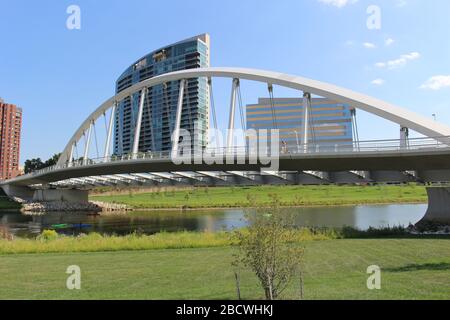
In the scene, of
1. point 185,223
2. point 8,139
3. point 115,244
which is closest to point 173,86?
point 185,223

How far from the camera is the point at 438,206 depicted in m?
27.1

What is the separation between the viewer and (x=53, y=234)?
Answer: 25078 mm

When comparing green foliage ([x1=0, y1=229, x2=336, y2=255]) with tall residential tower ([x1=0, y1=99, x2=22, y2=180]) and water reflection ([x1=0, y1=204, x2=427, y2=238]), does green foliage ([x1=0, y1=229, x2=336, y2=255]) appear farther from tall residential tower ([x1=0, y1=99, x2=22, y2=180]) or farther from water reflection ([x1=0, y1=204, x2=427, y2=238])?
tall residential tower ([x1=0, y1=99, x2=22, y2=180])

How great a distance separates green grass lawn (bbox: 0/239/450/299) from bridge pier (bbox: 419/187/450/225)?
1032 centimetres

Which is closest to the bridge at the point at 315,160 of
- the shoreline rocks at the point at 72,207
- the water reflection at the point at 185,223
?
the water reflection at the point at 185,223

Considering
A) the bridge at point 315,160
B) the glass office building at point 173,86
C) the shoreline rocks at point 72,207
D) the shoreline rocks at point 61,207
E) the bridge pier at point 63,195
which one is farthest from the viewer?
the bridge pier at point 63,195

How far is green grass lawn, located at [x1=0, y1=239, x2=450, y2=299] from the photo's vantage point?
29.5 ft

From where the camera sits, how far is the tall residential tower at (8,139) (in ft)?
493

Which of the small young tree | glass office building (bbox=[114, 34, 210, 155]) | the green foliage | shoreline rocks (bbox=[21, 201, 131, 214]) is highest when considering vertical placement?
glass office building (bbox=[114, 34, 210, 155])

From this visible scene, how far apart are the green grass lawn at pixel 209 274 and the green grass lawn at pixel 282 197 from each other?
4553cm

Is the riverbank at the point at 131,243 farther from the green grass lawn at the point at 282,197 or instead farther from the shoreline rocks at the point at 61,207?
the shoreline rocks at the point at 61,207

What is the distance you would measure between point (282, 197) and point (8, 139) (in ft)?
409

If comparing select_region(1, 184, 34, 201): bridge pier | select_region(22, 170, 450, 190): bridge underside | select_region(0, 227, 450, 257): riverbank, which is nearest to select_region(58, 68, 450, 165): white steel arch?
select_region(22, 170, 450, 190): bridge underside
